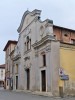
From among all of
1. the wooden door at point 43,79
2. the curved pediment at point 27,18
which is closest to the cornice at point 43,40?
the wooden door at point 43,79

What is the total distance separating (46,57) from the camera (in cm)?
2589

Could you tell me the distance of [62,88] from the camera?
933 inches

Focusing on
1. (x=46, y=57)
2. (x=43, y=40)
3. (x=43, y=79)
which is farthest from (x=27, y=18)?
(x=43, y=79)

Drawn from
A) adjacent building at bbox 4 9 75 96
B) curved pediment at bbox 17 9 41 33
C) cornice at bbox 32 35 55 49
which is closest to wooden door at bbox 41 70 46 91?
adjacent building at bbox 4 9 75 96

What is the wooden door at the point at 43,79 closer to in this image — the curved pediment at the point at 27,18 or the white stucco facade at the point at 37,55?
the white stucco facade at the point at 37,55

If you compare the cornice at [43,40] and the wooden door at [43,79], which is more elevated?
the cornice at [43,40]

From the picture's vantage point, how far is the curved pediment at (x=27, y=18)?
3051cm

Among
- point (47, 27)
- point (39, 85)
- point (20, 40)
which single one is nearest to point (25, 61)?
point (20, 40)

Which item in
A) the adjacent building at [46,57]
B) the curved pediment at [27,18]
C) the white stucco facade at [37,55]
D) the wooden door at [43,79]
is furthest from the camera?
the curved pediment at [27,18]

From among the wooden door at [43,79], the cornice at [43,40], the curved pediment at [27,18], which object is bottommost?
the wooden door at [43,79]

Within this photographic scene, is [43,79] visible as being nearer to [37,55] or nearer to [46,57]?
[46,57]

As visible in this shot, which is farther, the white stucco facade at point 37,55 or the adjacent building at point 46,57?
the white stucco facade at point 37,55

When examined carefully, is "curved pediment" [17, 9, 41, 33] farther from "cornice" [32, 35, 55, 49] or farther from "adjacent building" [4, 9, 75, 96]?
"cornice" [32, 35, 55, 49]

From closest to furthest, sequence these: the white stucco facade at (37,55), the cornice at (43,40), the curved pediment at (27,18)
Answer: the white stucco facade at (37,55), the cornice at (43,40), the curved pediment at (27,18)
